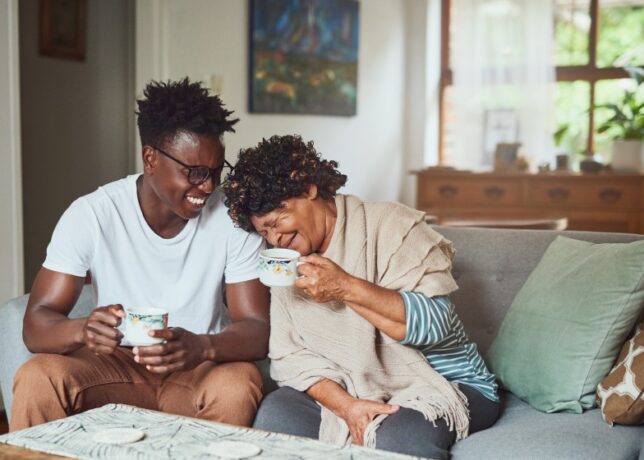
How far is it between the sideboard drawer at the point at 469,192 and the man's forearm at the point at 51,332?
392cm

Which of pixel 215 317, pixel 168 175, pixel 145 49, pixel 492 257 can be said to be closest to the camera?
pixel 168 175

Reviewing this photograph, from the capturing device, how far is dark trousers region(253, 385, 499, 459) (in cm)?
191

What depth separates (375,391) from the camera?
2084 mm

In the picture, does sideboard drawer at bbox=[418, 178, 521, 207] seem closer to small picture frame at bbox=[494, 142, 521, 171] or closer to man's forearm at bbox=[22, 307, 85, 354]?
small picture frame at bbox=[494, 142, 521, 171]

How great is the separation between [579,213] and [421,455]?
12.8 feet

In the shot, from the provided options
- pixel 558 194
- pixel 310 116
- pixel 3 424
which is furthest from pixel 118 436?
pixel 558 194

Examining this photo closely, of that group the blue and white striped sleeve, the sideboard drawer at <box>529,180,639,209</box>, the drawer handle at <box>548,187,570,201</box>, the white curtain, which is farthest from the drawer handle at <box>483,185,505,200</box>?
the blue and white striped sleeve

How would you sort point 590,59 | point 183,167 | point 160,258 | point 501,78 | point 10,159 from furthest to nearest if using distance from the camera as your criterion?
point 501,78 < point 590,59 < point 10,159 < point 160,258 < point 183,167

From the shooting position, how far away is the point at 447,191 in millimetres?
5832

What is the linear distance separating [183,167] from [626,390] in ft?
3.73

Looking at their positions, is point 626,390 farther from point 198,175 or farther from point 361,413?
point 198,175

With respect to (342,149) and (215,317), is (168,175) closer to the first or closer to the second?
(215,317)

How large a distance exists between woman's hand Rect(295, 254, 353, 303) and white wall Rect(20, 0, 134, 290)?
242cm

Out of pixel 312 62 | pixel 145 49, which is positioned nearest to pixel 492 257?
pixel 145 49
